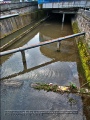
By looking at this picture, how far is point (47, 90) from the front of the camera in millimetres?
6383

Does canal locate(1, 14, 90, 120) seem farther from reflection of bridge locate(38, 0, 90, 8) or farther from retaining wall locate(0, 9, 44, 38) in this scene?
reflection of bridge locate(38, 0, 90, 8)

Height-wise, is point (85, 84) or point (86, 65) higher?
point (86, 65)

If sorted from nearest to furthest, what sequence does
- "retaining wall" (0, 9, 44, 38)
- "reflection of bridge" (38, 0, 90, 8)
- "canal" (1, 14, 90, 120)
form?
"canal" (1, 14, 90, 120) < "retaining wall" (0, 9, 44, 38) < "reflection of bridge" (38, 0, 90, 8)

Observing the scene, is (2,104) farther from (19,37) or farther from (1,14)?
(1,14)

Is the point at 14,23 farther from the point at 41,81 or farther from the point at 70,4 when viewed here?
the point at 41,81

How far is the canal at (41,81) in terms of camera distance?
17.1ft

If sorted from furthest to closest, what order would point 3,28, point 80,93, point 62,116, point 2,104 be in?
point 3,28
point 80,93
point 2,104
point 62,116

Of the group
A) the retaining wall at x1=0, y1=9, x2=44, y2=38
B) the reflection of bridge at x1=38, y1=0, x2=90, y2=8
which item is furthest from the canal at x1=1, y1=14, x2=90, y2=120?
the reflection of bridge at x1=38, y1=0, x2=90, y2=8

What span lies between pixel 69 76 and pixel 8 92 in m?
3.82

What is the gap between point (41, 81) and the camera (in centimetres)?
723

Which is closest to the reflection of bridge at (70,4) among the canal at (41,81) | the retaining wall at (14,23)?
the retaining wall at (14,23)

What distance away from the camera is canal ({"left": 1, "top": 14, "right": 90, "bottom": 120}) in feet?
17.1

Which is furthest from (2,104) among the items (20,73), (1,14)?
(1,14)

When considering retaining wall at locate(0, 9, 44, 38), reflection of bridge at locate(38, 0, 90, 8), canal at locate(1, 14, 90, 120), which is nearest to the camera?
canal at locate(1, 14, 90, 120)
